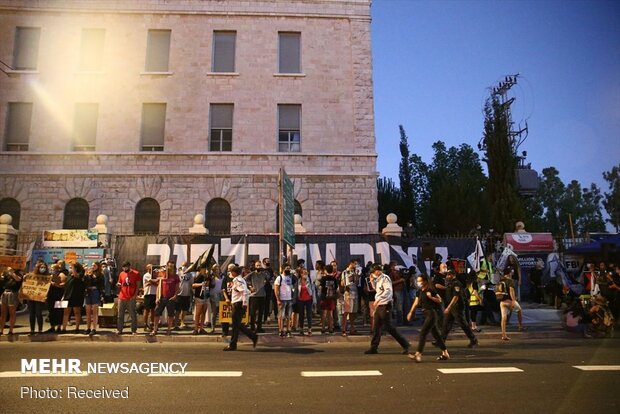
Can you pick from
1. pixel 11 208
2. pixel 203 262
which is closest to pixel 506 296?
pixel 203 262

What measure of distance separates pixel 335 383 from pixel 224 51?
19.9 metres

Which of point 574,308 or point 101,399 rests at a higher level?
point 574,308

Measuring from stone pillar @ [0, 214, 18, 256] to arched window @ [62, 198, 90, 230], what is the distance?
7.36ft

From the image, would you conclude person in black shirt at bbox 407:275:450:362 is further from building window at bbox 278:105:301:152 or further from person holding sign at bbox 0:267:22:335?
building window at bbox 278:105:301:152

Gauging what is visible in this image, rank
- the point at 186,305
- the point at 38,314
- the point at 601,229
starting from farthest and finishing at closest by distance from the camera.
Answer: the point at 601,229
the point at 186,305
the point at 38,314

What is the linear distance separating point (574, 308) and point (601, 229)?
61.6 m

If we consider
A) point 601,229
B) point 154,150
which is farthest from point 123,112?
point 601,229

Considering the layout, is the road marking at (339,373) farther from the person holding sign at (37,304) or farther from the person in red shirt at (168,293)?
the person holding sign at (37,304)

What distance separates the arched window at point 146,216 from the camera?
20578 mm

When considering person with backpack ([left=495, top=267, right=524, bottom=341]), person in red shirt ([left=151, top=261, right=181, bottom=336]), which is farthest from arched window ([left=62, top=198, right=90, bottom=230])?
person with backpack ([left=495, top=267, right=524, bottom=341])

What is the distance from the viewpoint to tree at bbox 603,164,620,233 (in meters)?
52.7

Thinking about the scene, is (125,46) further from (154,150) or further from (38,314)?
(38,314)

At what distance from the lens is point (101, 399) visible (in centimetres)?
580

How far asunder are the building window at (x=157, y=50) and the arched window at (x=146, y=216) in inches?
276
